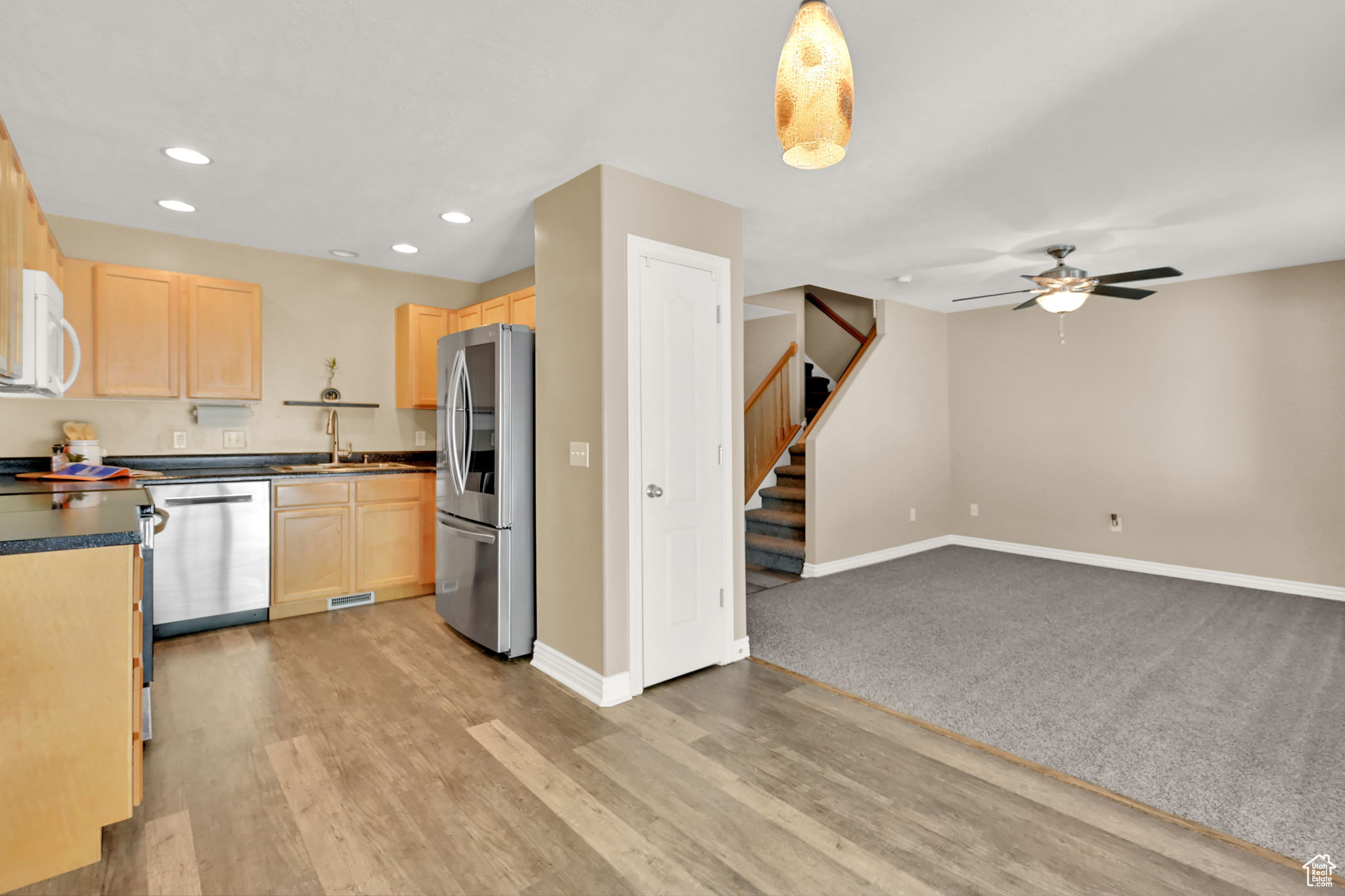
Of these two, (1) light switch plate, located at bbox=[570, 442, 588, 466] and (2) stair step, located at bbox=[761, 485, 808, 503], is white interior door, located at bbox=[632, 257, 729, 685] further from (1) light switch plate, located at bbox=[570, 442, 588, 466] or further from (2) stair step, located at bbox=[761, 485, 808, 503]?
(2) stair step, located at bbox=[761, 485, 808, 503]

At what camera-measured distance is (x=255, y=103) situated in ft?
7.98

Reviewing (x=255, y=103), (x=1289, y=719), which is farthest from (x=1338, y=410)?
(x=255, y=103)

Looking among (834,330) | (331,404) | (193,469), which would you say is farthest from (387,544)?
(834,330)

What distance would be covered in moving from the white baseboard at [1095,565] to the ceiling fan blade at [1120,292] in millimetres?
2655

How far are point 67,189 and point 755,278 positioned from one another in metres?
4.29

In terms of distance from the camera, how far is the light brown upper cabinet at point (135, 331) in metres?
3.77

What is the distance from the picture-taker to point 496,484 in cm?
343

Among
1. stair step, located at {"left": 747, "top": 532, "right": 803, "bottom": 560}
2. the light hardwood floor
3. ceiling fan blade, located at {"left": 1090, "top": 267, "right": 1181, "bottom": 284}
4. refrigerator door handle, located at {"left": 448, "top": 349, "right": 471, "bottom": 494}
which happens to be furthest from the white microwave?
ceiling fan blade, located at {"left": 1090, "top": 267, "right": 1181, "bottom": 284}

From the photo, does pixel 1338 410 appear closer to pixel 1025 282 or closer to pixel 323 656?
pixel 1025 282

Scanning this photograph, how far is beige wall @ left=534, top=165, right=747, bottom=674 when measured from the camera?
2.94m

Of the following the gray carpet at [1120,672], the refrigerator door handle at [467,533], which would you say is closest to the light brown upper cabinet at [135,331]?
the refrigerator door handle at [467,533]

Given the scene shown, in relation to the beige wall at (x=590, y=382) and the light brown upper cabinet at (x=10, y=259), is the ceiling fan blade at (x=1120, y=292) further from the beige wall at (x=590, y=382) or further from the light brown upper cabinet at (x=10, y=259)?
the light brown upper cabinet at (x=10, y=259)

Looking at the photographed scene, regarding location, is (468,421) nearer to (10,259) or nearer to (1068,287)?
(10,259)

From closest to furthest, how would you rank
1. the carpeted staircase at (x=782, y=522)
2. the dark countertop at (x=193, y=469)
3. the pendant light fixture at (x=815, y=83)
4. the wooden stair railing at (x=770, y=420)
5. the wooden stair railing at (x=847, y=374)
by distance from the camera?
the pendant light fixture at (x=815, y=83), the dark countertop at (x=193, y=469), the carpeted staircase at (x=782, y=522), the wooden stair railing at (x=847, y=374), the wooden stair railing at (x=770, y=420)
